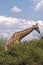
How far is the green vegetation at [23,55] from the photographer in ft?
61.1

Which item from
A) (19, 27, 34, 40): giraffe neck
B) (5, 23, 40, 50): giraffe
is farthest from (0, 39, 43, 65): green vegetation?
(19, 27, 34, 40): giraffe neck

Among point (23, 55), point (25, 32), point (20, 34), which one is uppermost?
point (25, 32)

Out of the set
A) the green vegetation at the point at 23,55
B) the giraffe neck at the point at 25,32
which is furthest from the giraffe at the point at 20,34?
the green vegetation at the point at 23,55

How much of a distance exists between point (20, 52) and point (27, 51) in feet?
1.32

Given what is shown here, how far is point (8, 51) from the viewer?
1953 centimetres

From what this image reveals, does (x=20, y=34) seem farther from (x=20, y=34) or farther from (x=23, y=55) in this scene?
(x=23, y=55)

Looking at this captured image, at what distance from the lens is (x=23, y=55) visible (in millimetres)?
18703

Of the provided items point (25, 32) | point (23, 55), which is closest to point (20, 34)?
point (25, 32)

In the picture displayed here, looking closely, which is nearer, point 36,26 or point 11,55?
point 11,55

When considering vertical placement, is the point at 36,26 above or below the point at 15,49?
above

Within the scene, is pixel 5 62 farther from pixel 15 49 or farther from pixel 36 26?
pixel 36 26

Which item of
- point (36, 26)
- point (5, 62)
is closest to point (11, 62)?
point (5, 62)

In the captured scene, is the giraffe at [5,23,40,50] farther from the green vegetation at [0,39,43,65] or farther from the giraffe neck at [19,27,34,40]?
the green vegetation at [0,39,43,65]

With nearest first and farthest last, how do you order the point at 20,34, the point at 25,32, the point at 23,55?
the point at 23,55, the point at 20,34, the point at 25,32
